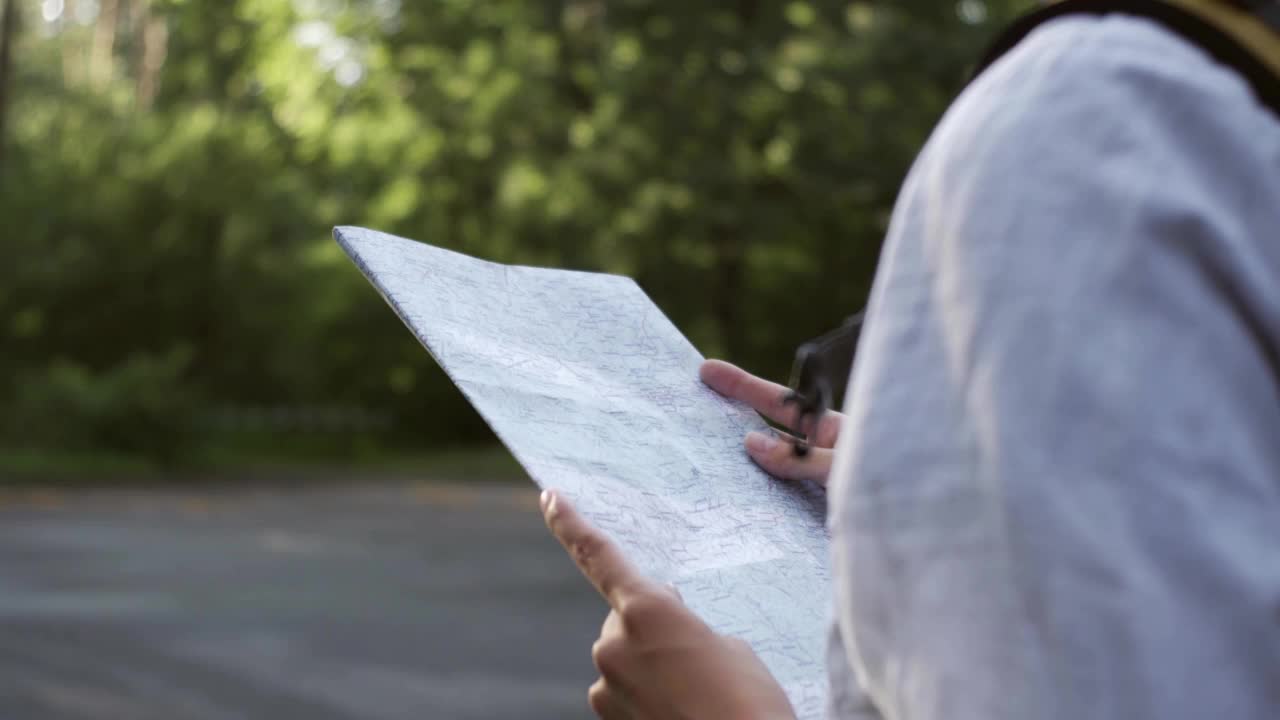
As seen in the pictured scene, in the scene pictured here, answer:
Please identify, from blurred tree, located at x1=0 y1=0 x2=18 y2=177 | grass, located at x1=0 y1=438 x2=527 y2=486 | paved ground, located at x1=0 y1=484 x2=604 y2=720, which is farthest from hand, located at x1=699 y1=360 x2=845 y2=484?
blurred tree, located at x1=0 y1=0 x2=18 y2=177

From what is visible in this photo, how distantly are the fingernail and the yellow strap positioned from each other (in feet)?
1.89

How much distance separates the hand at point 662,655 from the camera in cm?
92

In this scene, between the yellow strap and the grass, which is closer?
the yellow strap

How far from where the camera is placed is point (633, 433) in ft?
3.69

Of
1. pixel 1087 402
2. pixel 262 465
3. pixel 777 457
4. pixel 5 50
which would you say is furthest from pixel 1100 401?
pixel 5 50

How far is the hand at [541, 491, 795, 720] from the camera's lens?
0.92 m

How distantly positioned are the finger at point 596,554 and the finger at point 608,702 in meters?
0.06

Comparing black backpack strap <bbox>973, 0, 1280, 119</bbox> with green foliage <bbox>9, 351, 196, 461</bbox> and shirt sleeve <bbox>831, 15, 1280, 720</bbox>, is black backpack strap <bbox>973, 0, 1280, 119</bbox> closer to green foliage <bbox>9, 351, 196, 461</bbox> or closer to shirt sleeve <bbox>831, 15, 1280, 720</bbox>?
shirt sleeve <bbox>831, 15, 1280, 720</bbox>

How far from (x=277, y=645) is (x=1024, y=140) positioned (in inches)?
339

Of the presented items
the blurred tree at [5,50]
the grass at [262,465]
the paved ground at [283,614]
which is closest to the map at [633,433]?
the paved ground at [283,614]

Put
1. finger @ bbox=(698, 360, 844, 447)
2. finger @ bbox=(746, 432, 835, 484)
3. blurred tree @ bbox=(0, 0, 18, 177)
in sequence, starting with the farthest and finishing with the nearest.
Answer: blurred tree @ bbox=(0, 0, 18, 177) → finger @ bbox=(698, 360, 844, 447) → finger @ bbox=(746, 432, 835, 484)

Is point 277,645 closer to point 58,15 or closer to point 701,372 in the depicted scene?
point 701,372

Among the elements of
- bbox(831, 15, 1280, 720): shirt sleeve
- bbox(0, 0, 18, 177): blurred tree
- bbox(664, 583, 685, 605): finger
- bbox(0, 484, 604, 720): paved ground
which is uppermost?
bbox(831, 15, 1280, 720): shirt sleeve

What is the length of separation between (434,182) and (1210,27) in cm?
2530
